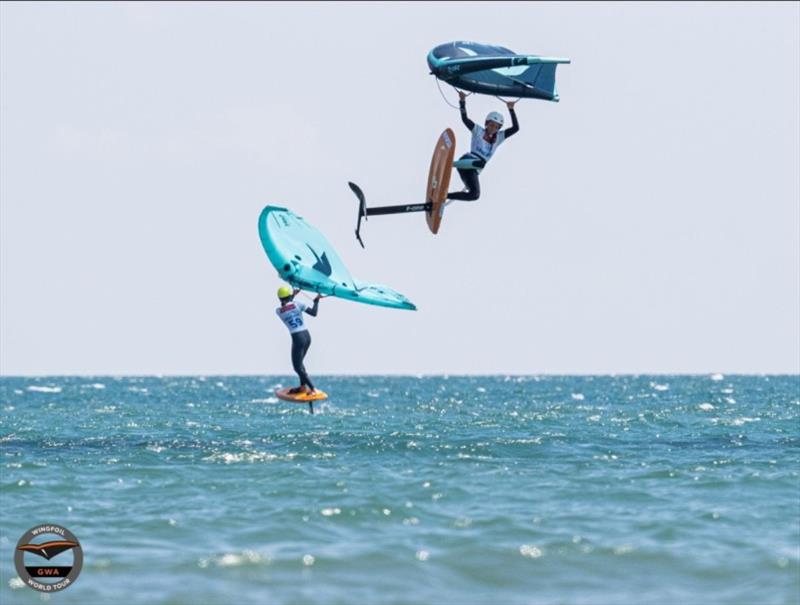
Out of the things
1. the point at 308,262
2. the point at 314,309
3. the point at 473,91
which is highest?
the point at 473,91

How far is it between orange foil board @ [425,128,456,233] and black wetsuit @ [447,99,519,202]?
1.07 ft

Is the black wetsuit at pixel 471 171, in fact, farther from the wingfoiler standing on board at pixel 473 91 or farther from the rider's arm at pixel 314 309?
the rider's arm at pixel 314 309

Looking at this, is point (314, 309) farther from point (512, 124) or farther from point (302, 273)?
point (512, 124)

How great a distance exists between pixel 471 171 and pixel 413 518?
815 cm

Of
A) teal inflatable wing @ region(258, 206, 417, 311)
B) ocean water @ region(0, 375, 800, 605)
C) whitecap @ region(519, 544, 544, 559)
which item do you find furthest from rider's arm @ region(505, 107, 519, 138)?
whitecap @ region(519, 544, 544, 559)

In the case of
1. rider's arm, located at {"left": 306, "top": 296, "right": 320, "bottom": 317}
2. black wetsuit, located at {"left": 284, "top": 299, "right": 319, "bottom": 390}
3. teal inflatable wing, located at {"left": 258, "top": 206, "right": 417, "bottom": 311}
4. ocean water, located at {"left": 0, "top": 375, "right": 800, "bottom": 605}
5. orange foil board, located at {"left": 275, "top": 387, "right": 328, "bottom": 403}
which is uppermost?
teal inflatable wing, located at {"left": 258, "top": 206, "right": 417, "bottom": 311}

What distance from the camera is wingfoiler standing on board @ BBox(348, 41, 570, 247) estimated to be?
2256cm

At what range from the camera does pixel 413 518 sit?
57.7 feet

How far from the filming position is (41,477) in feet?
72.5

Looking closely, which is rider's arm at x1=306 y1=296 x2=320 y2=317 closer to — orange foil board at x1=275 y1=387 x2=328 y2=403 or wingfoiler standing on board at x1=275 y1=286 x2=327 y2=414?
wingfoiler standing on board at x1=275 y1=286 x2=327 y2=414

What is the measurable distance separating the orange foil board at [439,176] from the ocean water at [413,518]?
4.66m

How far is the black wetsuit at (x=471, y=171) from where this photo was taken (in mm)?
23266

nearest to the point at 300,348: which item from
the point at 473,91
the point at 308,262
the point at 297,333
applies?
the point at 297,333

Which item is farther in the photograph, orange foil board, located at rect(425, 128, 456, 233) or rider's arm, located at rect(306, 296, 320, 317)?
rider's arm, located at rect(306, 296, 320, 317)
